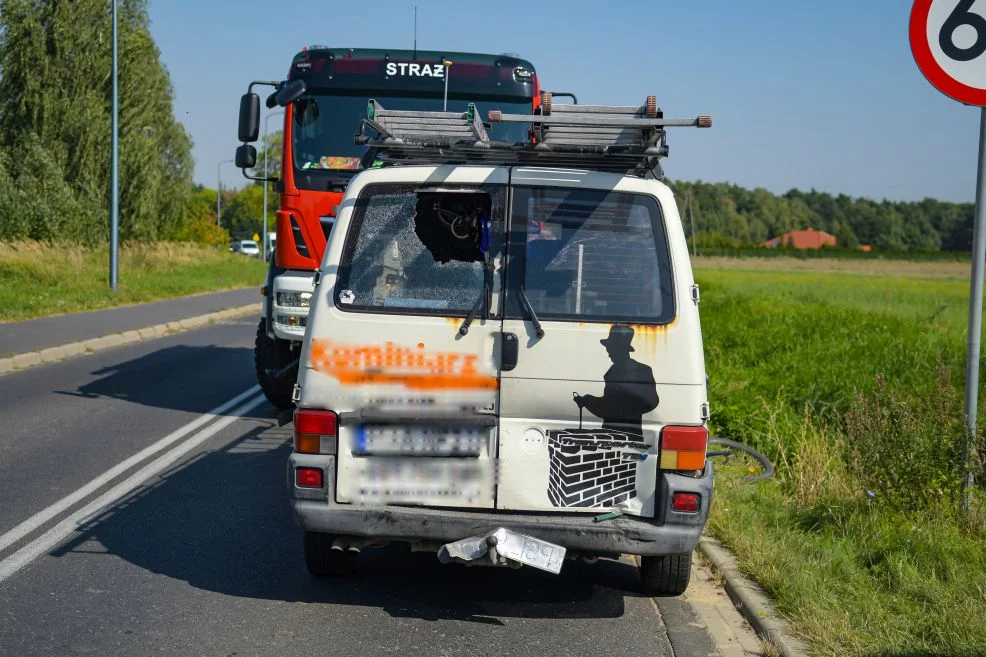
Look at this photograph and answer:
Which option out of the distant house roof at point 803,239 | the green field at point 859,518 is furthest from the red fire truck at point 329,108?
the distant house roof at point 803,239

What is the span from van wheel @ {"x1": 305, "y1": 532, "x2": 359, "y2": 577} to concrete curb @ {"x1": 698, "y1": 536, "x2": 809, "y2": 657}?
185 cm

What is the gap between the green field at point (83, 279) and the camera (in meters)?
22.3

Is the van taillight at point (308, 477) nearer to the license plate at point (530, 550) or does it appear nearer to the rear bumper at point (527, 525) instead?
the rear bumper at point (527, 525)

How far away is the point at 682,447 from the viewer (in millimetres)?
→ 4492

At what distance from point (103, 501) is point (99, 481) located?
0.59 m

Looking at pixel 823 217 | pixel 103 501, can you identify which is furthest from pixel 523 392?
pixel 823 217

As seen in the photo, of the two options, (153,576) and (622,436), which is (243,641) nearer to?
(153,576)

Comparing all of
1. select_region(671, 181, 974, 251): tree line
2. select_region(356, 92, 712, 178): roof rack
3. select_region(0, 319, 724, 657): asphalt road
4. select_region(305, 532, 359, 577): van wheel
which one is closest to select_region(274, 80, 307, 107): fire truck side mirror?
select_region(0, 319, 724, 657): asphalt road

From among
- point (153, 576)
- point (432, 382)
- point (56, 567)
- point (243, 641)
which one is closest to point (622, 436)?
point (432, 382)

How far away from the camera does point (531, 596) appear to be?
5176 mm

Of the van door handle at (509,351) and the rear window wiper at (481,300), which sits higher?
the rear window wiper at (481,300)

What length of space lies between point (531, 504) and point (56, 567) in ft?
8.16

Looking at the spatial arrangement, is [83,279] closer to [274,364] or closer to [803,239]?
[274,364]

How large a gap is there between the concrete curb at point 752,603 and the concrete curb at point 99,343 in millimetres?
10568
